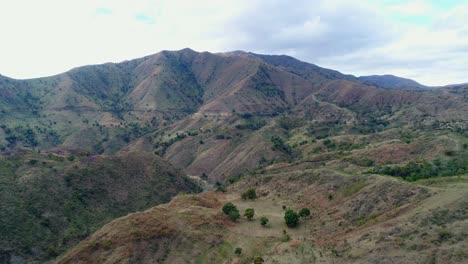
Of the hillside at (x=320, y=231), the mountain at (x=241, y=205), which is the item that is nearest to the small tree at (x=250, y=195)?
the mountain at (x=241, y=205)

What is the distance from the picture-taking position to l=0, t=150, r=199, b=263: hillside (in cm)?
7944

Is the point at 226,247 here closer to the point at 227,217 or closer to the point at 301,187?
the point at 227,217

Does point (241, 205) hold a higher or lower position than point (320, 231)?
lower

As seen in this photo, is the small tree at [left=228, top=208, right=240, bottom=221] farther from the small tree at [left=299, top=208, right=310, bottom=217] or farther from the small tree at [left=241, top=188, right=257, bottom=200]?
the small tree at [left=241, top=188, right=257, bottom=200]

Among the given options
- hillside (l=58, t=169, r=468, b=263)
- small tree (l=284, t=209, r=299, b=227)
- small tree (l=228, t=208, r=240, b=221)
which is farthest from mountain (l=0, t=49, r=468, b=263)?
small tree (l=284, t=209, r=299, b=227)

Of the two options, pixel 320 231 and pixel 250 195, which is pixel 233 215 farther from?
pixel 250 195

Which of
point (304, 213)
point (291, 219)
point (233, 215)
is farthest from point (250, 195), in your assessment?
point (291, 219)

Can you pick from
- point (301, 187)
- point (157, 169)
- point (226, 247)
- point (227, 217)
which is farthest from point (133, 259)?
point (157, 169)

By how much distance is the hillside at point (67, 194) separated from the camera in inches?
3127

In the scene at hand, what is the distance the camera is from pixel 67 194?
96.6 meters

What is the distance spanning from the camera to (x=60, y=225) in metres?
86.2

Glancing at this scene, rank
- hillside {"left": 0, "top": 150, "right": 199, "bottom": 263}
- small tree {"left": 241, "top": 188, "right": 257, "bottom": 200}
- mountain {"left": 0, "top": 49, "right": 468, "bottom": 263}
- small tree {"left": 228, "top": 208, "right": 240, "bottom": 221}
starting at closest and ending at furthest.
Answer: mountain {"left": 0, "top": 49, "right": 468, "bottom": 263} → small tree {"left": 228, "top": 208, "right": 240, "bottom": 221} → hillside {"left": 0, "top": 150, "right": 199, "bottom": 263} → small tree {"left": 241, "top": 188, "right": 257, "bottom": 200}

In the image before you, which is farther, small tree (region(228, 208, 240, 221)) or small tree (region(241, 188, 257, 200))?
small tree (region(241, 188, 257, 200))

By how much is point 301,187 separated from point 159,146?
119 meters
